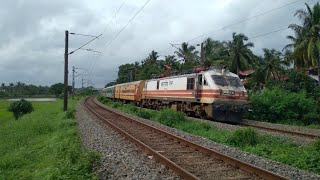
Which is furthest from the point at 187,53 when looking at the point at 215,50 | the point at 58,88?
the point at 58,88

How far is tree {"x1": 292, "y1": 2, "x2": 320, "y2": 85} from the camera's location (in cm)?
4591

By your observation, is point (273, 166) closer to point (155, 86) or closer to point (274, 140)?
point (274, 140)

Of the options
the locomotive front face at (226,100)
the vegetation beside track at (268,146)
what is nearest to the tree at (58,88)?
the locomotive front face at (226,100)

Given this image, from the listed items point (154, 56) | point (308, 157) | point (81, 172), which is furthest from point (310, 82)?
point (154, 56)

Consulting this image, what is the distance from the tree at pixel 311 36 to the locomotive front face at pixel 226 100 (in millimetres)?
25412

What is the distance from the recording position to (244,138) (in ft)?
43.6

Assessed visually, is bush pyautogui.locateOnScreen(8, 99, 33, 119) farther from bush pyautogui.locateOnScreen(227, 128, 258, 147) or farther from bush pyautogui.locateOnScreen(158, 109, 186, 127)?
bush pyautogui.locateOnScreen(227, 128, 258, 147)

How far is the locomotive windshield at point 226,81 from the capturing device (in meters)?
23.1

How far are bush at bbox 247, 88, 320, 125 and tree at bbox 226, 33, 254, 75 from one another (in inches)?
1447

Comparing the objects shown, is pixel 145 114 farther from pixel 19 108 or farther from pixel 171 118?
pixel 19 108

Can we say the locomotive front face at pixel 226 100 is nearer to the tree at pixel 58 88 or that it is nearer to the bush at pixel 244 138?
the bush at pixel 244 138

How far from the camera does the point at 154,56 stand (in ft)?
319

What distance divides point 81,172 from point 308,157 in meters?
5.54

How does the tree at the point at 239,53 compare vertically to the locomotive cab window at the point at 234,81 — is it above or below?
above
